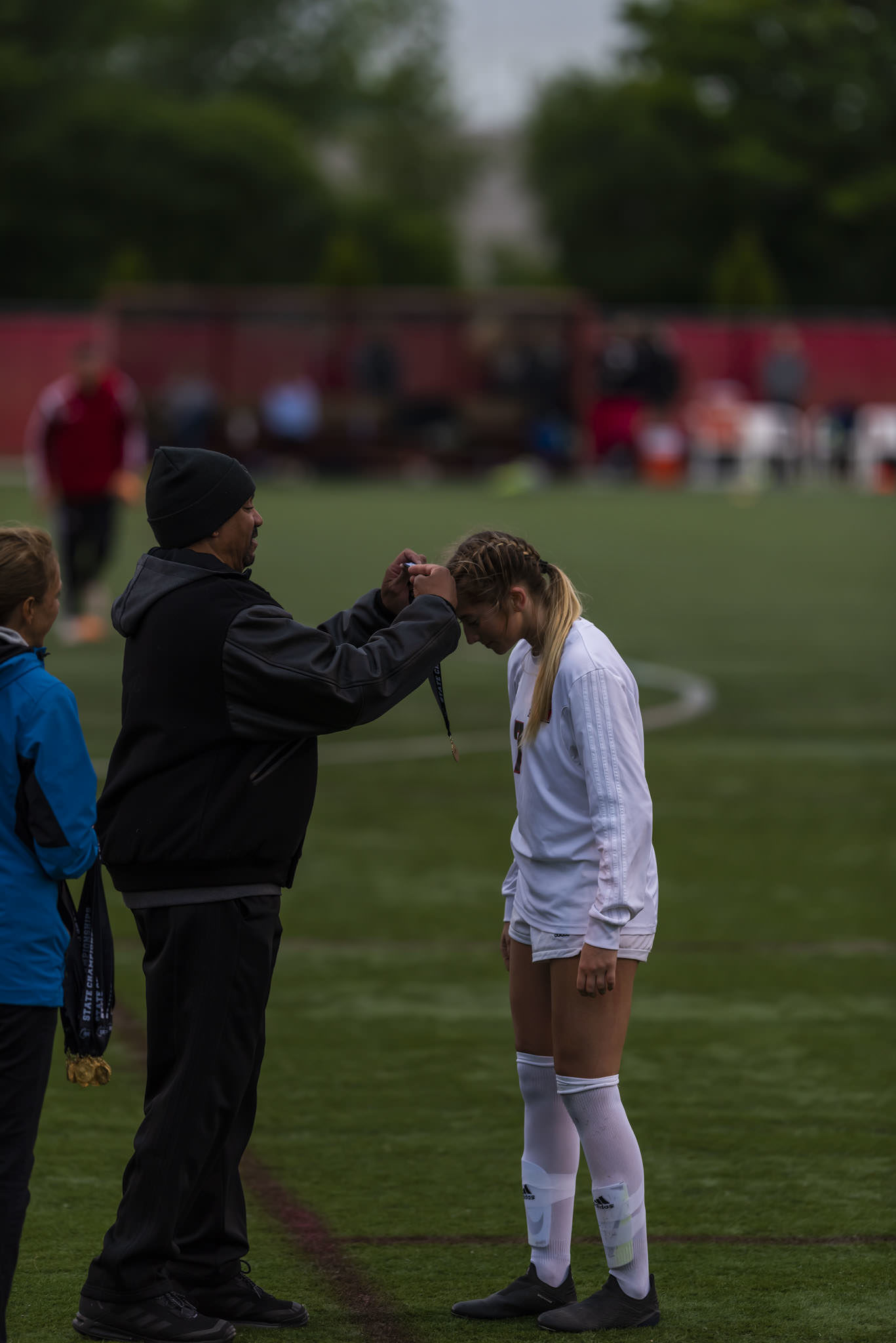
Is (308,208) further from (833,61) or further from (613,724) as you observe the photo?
(613,724)

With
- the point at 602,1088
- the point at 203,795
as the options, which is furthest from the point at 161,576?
the point at 602,1088

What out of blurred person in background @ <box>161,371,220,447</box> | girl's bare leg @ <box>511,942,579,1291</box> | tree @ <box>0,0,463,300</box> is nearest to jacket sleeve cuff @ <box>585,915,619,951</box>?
girl's bare leg @ <box>511,942,579,1291</box>

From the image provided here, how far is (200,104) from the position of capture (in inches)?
2874

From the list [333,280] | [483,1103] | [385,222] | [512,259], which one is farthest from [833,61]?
[483,1103]

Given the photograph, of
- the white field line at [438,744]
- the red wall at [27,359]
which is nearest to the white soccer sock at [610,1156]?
the white field line at [438,744]

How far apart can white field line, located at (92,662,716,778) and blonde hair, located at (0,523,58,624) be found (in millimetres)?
7284

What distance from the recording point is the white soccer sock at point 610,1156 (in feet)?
14.6

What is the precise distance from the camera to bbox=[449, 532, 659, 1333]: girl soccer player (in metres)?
4.41

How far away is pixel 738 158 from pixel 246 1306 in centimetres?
6356

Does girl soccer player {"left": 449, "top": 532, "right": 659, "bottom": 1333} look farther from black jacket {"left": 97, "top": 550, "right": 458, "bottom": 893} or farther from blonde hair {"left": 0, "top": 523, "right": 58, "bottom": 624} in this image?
blonde hair {"left": 0, "top": 523, "right": 58, "bottom": 624}

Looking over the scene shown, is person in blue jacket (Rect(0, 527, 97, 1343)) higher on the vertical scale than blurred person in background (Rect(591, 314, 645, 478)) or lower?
higher

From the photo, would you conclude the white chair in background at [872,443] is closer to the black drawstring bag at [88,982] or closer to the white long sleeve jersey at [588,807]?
the white long sleeve jersey at [588,807]

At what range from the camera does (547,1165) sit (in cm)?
462

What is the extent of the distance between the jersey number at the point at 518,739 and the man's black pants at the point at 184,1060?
0.60 m
